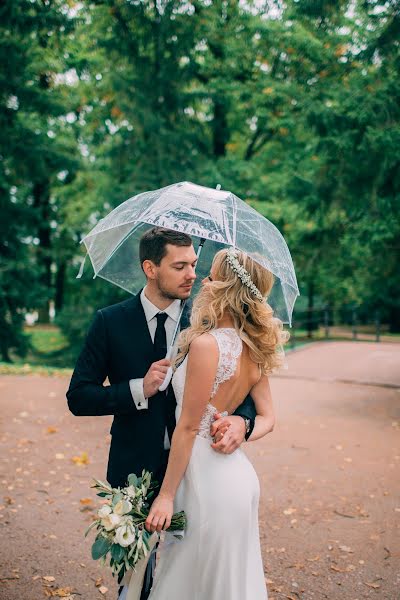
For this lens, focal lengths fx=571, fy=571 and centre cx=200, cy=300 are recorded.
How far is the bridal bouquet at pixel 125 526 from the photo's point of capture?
2.46 m

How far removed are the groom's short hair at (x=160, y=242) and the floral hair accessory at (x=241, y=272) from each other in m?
0.28

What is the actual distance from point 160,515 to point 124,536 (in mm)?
174

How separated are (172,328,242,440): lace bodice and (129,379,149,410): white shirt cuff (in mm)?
155

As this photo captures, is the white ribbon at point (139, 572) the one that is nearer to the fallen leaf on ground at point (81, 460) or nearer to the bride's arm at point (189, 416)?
the bride's arm at point (189, 416)

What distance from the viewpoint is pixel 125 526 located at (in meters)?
2.46

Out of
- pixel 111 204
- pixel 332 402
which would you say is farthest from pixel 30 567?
pixel 111 204

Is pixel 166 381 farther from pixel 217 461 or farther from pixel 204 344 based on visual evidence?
pixel 217 461

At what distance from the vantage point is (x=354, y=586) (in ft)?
13.4

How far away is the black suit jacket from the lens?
9.14 feet

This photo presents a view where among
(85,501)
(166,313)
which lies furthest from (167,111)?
(166,313)

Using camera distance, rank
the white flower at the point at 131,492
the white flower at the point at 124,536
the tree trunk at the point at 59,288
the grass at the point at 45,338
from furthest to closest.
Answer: the tree trunk at the point at 59,288
the grass at the point at 45,338
the white flower at the point at 131,492
the white flower at the point at 124,536

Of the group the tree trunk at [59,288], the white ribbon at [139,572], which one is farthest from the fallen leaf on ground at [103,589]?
the tree trunk at [59,288]

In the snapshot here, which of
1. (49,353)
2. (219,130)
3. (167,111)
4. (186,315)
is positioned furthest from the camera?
(49,353)

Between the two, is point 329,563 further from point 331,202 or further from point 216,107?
point 216,107
